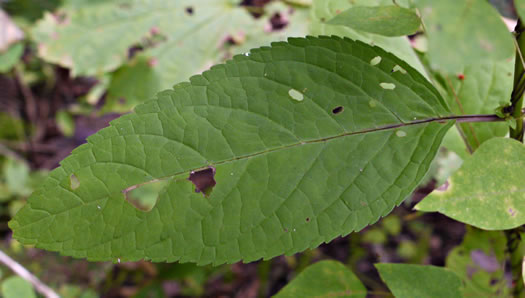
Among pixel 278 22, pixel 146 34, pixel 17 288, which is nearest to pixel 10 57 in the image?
pixel 146 34

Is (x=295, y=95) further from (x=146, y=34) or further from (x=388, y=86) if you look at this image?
Result: (x=146, y=34)

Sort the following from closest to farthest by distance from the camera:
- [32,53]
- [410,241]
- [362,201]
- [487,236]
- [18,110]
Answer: [362,201] < [487,236] < [410,241] < [32,53] < [18,110]

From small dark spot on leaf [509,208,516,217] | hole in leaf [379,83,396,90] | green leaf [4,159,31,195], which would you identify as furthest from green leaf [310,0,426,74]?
green leaf [4,159,31,195]

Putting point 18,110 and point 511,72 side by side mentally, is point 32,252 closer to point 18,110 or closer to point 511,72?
point 18,110

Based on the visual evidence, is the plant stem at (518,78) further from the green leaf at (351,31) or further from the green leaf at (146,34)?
the green leaf at (146,34)

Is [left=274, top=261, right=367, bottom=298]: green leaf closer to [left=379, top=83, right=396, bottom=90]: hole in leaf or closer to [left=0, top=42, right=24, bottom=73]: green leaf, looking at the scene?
[left=379, top=83, right=396, bottom=90]: hole in leaf

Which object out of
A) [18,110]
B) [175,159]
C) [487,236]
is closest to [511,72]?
[487,236]
